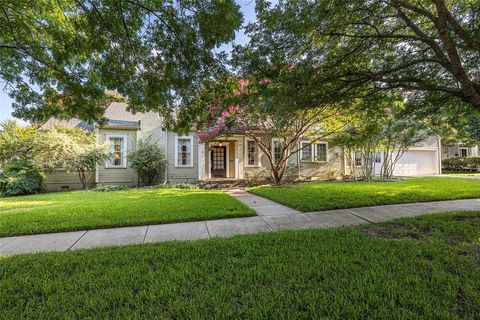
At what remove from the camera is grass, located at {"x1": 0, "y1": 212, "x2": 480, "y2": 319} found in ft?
6.52

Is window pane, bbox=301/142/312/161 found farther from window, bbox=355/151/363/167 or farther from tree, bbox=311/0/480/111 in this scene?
tree, bbox=311/0/480/111

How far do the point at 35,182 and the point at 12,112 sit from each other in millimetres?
7758

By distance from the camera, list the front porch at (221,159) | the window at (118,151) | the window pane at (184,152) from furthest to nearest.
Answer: the window pane at (184,152), the front porch at (221,159), the window at (118,151)

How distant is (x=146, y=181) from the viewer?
520 inches

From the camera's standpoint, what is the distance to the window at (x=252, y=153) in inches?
573

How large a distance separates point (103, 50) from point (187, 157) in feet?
31.4

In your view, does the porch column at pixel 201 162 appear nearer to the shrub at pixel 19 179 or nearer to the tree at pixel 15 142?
the shrub at pixel 19 179

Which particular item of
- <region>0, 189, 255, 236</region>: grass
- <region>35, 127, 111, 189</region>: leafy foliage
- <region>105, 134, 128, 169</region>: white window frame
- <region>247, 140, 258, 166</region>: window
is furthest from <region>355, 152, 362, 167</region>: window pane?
<region>35, 127, 111, 189</region>: leafy foliage

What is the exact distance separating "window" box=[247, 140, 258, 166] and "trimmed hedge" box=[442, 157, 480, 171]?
21.8 metres

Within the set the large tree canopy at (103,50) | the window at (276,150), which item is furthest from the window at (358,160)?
the large tree canopy at (103,50)

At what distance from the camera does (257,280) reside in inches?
97.5

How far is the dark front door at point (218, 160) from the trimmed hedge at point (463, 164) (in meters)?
23.6

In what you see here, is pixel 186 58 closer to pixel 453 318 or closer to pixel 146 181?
pixel 453 318

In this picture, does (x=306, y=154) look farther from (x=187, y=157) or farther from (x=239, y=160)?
(x=187, y=157)
